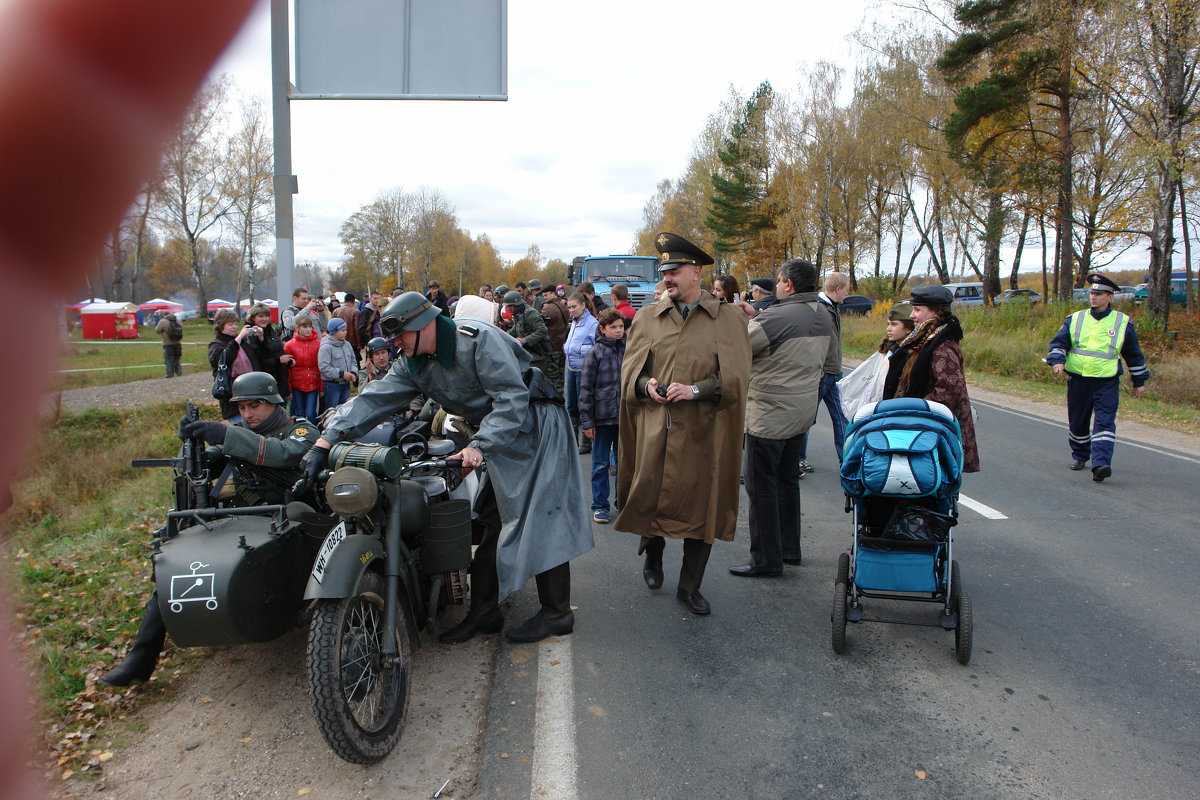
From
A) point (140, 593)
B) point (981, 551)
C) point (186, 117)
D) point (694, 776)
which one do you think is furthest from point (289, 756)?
point (981, 551)

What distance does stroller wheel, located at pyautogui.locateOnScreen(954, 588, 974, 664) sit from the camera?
4.19 m

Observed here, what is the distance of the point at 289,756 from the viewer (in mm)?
3402

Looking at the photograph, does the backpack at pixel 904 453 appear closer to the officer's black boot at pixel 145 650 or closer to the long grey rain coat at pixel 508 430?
the long grey rain coat at pixel 508 430

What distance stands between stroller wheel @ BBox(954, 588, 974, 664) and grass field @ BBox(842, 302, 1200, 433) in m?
9.79

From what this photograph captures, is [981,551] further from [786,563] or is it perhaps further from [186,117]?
[186,117]

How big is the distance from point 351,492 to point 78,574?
3.70m

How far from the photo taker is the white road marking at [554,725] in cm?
Result: 321

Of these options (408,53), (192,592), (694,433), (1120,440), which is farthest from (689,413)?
(1120,440)

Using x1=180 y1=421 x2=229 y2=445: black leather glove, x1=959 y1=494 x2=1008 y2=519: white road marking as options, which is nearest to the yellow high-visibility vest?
x1=959 y1=494 x2=1008 y2=519: white road marking

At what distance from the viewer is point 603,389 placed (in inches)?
284

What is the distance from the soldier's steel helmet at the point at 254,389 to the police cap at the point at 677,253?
2416 millimetres

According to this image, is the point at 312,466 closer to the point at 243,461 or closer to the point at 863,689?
the point at 243,461

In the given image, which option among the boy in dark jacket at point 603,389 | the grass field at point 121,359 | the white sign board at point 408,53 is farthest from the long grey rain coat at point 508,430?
the white sign board at point 408,53

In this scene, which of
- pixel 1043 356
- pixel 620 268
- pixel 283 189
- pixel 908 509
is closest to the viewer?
pixel 908 509
